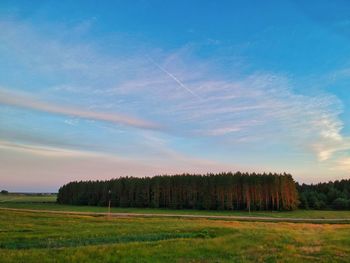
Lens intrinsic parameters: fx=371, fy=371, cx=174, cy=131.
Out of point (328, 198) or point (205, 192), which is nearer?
point (328, 198)

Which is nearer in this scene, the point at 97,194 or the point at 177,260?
the point at 177,260

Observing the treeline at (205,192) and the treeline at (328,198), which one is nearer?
the treeline at (328,198)

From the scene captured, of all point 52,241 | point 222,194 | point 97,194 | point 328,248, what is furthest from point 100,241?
point 97,194

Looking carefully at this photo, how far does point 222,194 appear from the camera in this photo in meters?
126

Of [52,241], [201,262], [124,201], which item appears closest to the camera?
[201,262]

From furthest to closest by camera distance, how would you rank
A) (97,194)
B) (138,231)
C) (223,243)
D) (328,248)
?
(97,194) < (138,231) < (223,243) < (328,248)

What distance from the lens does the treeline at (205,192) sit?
397 feet

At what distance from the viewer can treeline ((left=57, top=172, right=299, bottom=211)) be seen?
121 m

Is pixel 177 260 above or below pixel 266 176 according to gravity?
below

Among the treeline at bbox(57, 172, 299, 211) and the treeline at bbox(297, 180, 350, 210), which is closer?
the treeline at bbox(297, 180, 350, 210)

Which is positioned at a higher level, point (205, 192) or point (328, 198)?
point (205, 192)

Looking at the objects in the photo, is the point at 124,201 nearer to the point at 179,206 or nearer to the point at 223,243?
the point at 179,206

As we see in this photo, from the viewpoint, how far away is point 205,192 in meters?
131

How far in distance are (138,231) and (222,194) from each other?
9022 cm
